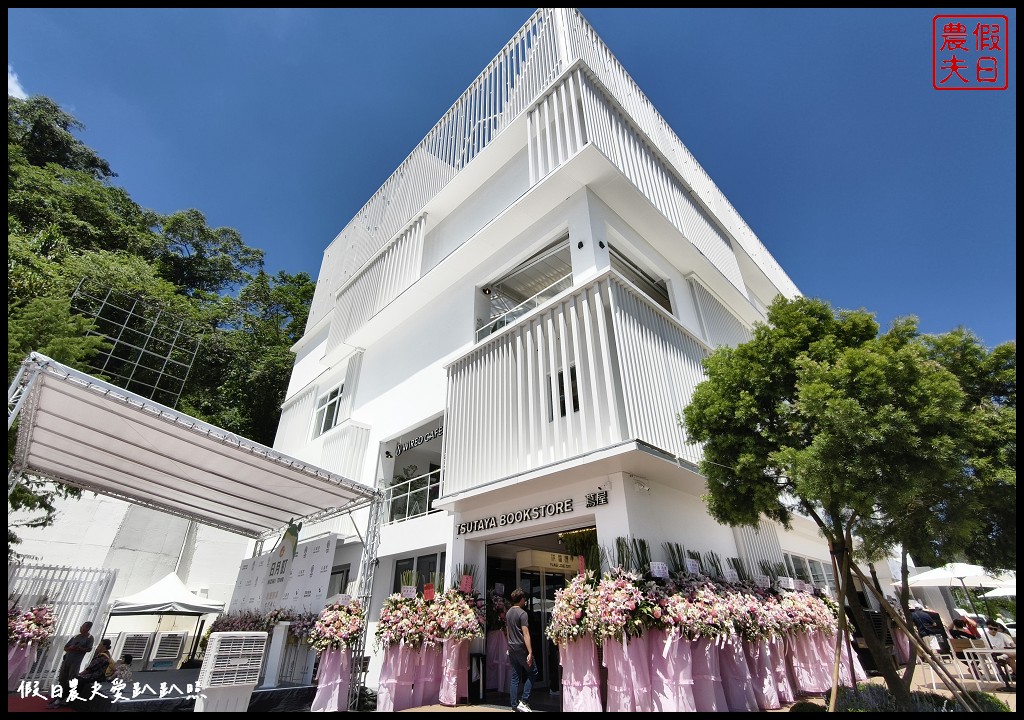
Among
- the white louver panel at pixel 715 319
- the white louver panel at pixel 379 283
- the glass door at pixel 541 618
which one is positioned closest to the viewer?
the glass door at pixel 541 618

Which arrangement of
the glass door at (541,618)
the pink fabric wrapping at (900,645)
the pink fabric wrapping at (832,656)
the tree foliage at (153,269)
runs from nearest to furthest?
the pink fabric wrapping at (832,656) < the glass door at (541,618) < the pink fabric wrapping at (900,645) < the tree foliage at (153,269)

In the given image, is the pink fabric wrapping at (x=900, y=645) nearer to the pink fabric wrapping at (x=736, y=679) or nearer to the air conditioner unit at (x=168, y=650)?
the pink fabric wrapping at (x=736, y=679)

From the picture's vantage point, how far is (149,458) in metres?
8.84

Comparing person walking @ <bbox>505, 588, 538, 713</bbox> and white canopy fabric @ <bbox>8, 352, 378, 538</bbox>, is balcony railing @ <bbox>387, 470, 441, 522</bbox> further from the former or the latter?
person walking @ <bbox>505, 588, 538, 713</bbox>

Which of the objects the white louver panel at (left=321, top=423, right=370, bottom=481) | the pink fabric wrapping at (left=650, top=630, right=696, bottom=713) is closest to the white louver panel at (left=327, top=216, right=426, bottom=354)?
the white louver panel at (left=321, top=423, right=370, bottom=481)

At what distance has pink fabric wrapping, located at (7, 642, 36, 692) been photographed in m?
7.13

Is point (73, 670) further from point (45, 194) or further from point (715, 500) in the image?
point (45, 194)

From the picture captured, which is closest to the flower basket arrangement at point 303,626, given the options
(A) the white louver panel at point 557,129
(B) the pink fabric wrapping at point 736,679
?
(B) the pink fabric wrapping at point 736,679

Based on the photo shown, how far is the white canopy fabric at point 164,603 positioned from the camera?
12.4 metres

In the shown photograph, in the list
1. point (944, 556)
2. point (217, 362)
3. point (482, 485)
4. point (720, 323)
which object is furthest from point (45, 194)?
point (944, 556)

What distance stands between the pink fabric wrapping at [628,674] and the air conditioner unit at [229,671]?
16.3 ft

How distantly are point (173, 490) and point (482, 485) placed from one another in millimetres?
7424

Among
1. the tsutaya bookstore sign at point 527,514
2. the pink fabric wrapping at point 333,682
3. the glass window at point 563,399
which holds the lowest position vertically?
the pink fabric wrapping at point 333,682

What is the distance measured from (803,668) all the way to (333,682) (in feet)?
25.1
